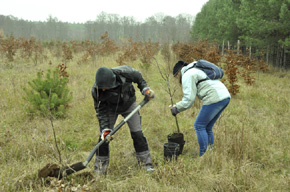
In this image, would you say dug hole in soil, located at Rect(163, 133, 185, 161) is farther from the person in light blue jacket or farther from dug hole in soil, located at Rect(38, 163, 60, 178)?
dug hole in soil, located at Rect(38, 163, 60, 178)

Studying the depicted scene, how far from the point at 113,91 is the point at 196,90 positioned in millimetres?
1091

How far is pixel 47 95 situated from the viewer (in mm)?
4523

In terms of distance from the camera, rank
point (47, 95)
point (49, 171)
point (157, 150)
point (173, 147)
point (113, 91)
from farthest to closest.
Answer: point (47, 95), point (157, 150), point (173, 147), point (113, 91), point (49, 171)

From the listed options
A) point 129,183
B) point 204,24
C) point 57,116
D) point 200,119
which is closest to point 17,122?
Result: point 57,116

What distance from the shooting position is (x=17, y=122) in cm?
443

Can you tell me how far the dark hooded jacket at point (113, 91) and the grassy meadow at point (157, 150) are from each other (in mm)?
616

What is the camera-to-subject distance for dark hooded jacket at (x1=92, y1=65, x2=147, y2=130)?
95.6 inches

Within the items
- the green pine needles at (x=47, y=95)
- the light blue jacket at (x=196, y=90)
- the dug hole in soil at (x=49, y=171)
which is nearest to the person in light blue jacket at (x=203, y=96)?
the light blue jacket at (x=196, y=90)

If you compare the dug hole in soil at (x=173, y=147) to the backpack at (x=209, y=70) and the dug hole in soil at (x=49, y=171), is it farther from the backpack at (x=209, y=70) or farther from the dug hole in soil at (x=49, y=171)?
the dug hole in soil at (x=49, y=171)

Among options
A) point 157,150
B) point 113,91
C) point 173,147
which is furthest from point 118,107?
point 157,150

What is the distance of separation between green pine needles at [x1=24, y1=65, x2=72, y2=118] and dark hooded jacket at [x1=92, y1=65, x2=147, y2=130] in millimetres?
1973

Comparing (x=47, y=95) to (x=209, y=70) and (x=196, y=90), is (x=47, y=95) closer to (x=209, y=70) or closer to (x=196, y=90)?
(x=196, y=90)

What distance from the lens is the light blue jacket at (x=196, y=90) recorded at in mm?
2818

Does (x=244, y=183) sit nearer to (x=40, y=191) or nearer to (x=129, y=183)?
(x=129, y=183)
